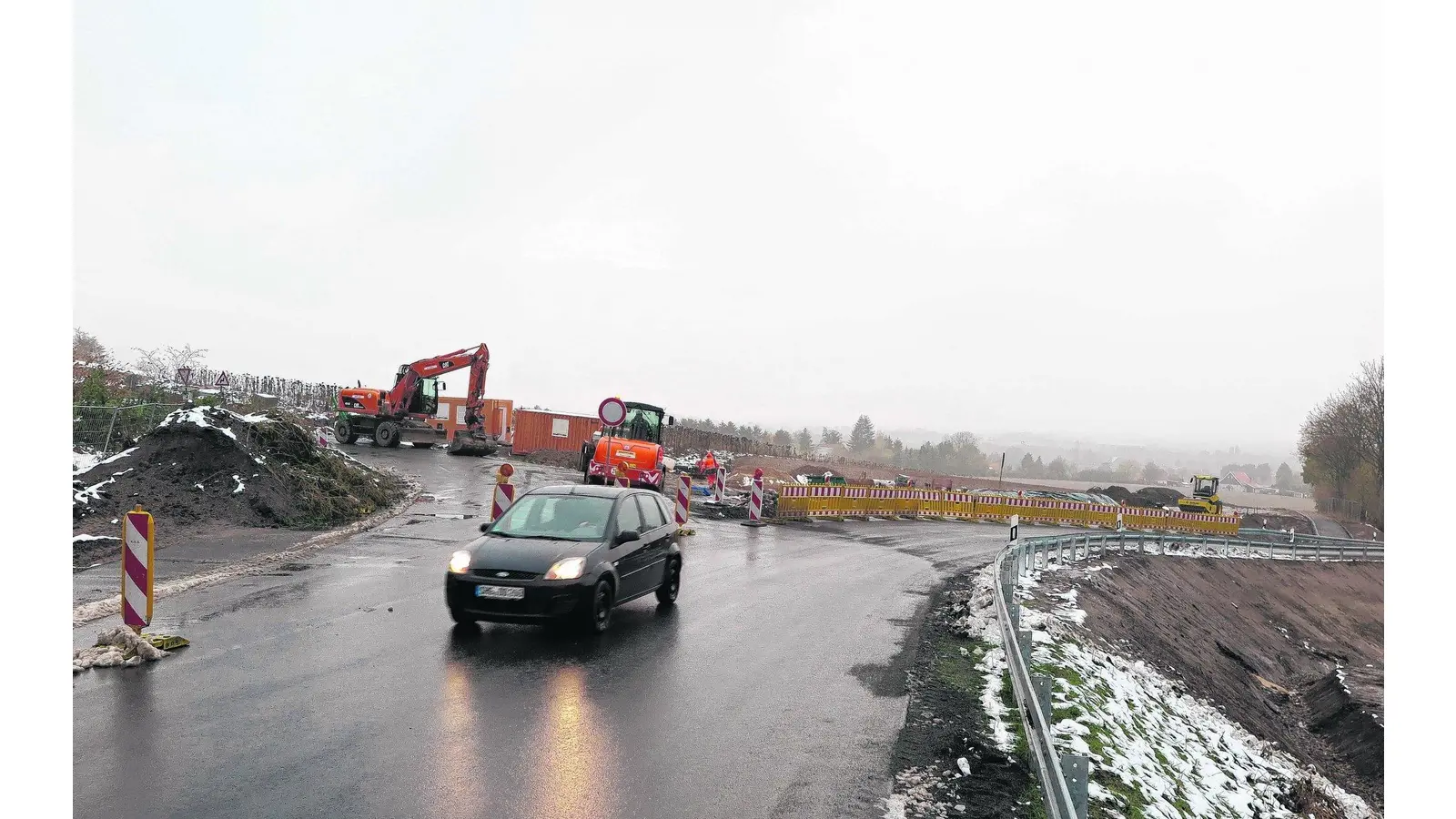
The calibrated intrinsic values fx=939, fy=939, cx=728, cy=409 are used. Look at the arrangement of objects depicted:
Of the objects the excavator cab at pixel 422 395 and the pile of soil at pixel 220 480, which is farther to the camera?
the excavator cab at pixel 422 395

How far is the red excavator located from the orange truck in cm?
1149

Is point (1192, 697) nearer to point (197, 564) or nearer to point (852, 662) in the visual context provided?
point (852, 662)

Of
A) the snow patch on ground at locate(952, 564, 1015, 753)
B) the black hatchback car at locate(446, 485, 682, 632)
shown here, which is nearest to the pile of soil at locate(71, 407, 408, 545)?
the black hatchback car at locate(446, 485, 682, 632)

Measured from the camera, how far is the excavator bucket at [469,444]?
3753 centimetres

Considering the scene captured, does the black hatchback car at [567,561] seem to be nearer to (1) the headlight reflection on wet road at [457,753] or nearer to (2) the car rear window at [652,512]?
(2) the car rear window at [652,512]

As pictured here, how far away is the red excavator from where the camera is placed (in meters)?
38.1

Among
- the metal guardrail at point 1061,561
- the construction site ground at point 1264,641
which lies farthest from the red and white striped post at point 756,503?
the construction site ground at point 1264,641

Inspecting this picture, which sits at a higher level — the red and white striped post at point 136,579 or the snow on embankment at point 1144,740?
the red and white striped post at point 136,579

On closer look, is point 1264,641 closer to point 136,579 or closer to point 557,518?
point 557,518

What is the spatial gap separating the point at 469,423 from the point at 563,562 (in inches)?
1174

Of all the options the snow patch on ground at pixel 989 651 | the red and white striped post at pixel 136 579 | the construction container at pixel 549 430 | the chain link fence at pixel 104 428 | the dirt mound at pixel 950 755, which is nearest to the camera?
the dirt mound at pixel 950 755

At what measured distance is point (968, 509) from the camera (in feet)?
118

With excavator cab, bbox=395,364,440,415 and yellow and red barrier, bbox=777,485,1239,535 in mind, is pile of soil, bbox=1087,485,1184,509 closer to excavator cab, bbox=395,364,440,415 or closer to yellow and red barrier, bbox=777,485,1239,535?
yellow and red barrier, bbox=777,485,1239,535
